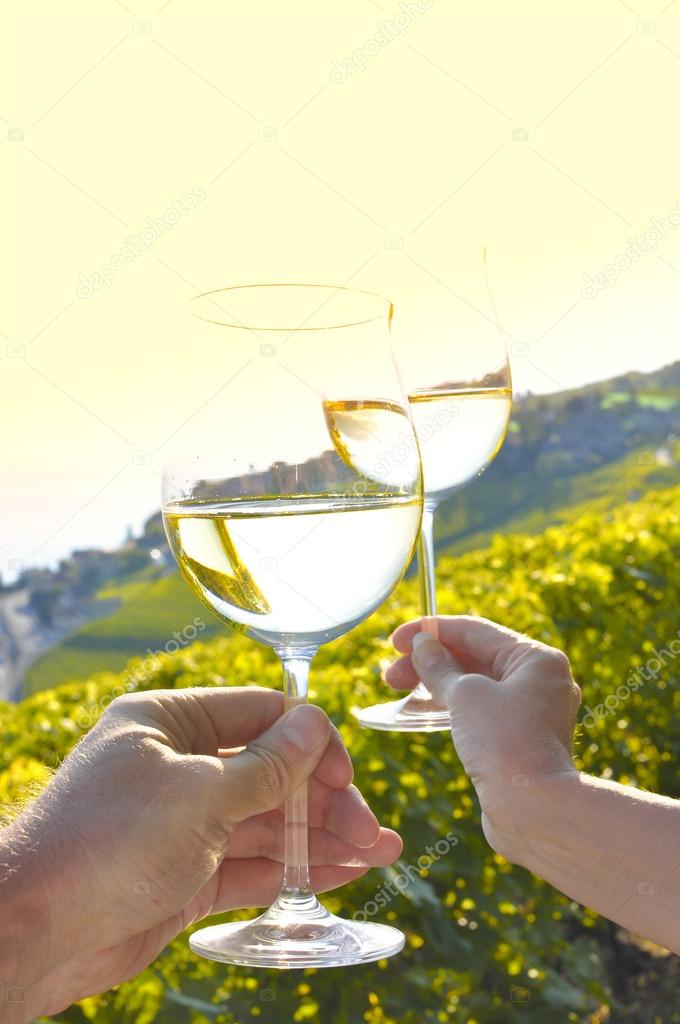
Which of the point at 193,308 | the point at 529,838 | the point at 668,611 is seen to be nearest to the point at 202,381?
the point at 193,308

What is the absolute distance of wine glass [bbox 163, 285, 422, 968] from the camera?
1.20 m

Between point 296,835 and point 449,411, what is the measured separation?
2.54ft

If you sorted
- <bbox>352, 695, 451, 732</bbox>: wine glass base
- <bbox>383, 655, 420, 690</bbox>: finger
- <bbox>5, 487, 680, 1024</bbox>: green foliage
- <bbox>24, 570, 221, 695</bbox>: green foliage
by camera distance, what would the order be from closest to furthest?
<bbox>352, 695, 451, 732</bbox>: wine glass base → <bbox>383, 655, 420, 690</bbox>: finger → <bbox>5, 487, 680, 1024</bbox>: green foliage → <bbox>24, 570, 221, 695</bbox>: green foliage

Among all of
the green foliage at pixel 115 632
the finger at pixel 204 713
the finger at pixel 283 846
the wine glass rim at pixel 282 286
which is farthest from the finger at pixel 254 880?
the green foliage at pixel 115 632

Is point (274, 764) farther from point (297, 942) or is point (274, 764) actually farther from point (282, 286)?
point (282, 286)

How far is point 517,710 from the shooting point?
5.43 ft

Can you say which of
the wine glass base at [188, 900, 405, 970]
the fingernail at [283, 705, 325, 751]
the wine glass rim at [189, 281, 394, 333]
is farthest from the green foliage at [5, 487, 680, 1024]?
the wine glass rim at [189, 281, 394, 333]

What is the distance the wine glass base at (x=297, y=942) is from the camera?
1241 millimetres

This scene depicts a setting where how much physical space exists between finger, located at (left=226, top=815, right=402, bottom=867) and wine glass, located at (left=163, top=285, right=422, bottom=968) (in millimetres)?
487

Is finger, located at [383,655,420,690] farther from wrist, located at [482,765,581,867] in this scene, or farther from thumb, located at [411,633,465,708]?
wrist, located at [482,765,581,867]

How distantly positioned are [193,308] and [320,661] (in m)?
3.05

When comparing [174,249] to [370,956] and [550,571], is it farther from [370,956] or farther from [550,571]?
[370,956]

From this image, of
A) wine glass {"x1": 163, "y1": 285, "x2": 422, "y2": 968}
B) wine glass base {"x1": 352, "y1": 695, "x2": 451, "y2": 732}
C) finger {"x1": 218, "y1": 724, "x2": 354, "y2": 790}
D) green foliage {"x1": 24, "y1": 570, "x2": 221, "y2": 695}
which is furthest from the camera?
green foliage {"x1": 24, "y1": 570, "x2": 221, "y2": 695}

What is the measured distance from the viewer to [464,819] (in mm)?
3432
